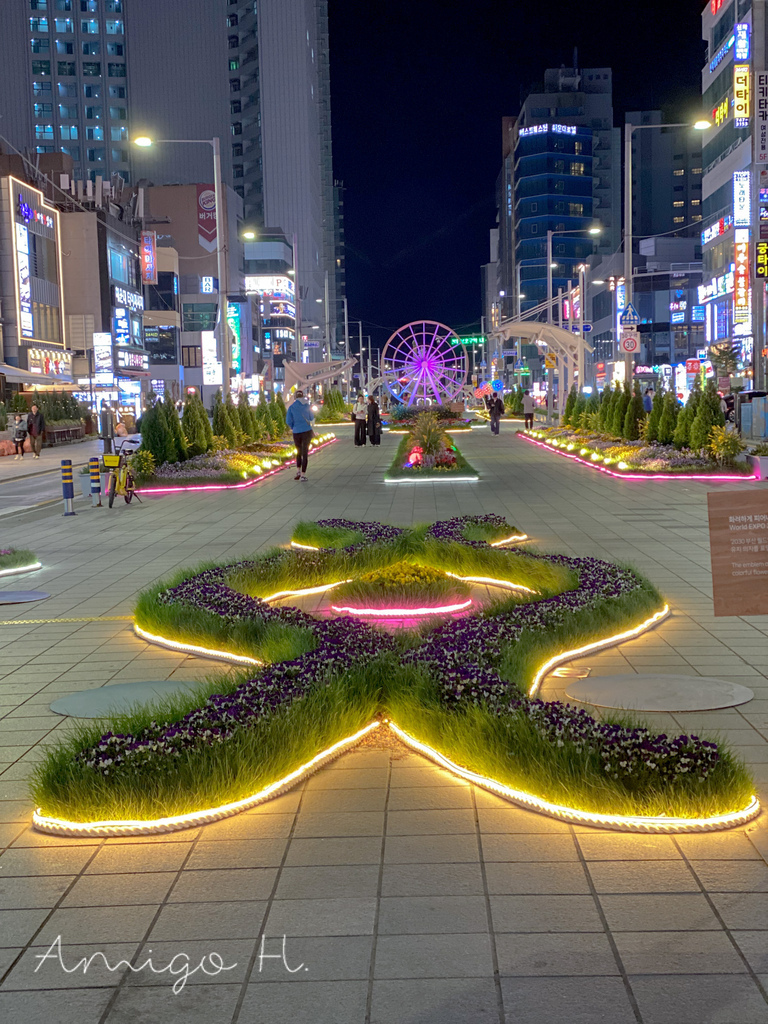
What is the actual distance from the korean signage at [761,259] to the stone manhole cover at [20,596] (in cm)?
2820

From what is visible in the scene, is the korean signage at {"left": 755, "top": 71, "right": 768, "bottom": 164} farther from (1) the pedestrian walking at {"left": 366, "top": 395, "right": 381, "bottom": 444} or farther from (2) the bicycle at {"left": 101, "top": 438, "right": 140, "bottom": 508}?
(2) the bicycle at {"left": 101, "top": 438, "right": 140, "bottom": 508}

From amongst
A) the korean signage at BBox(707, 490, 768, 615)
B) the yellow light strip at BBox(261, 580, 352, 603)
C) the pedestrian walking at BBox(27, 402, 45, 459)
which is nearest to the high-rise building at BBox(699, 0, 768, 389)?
the pedestrian walking at BBox(27, 402, 45, 459)

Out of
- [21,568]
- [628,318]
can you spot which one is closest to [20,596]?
[21,568]

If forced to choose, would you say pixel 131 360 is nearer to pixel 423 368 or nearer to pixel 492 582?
pixel 423 368

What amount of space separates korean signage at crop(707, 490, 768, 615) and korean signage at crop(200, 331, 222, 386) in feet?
365

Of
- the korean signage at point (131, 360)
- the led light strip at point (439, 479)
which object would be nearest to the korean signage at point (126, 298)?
the korean signage at point (131, 360)

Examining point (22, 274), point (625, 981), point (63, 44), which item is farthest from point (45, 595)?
point (63, 44)

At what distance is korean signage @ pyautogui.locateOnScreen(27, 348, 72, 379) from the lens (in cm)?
6850

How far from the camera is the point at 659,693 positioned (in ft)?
23.9

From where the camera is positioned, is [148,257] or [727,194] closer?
[727,194]

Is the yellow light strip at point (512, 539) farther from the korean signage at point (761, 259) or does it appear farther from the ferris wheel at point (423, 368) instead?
the ferris wheel at point (423, 368)

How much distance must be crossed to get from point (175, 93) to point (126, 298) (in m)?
73.6

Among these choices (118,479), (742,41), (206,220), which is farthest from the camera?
(206,220)

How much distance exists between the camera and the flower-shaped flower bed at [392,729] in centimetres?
525
